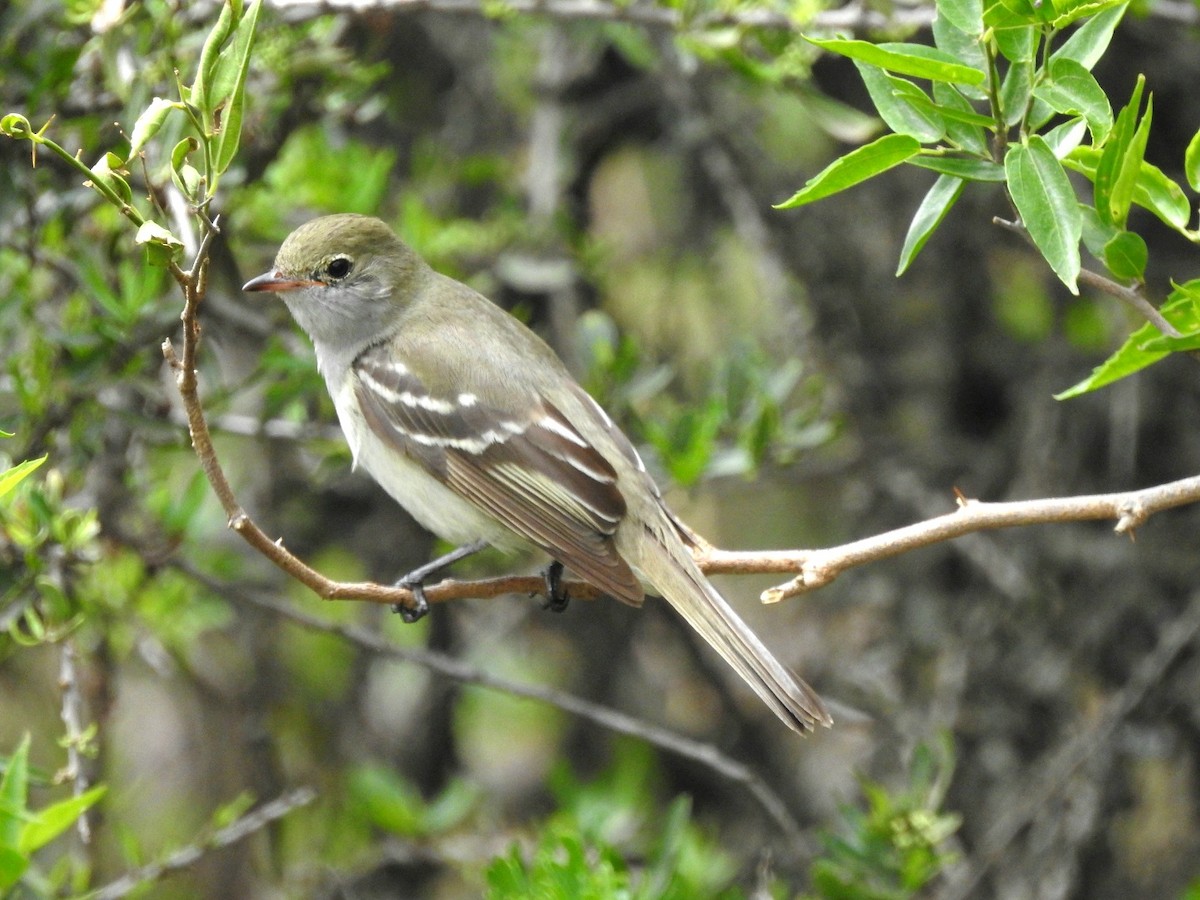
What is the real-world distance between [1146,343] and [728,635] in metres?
1.65

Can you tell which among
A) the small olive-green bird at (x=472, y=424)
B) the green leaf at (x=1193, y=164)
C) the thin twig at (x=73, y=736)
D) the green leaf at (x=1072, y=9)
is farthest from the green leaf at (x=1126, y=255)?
the thin twig at (x=73, y=736)

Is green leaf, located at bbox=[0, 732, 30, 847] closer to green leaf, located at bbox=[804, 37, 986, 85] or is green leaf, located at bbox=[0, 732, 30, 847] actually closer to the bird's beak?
green leaf, located at bbox=[804, 37, 986, 85]

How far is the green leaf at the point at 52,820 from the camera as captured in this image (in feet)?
6.66

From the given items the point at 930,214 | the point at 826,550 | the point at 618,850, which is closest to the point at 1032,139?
the point at 930,214

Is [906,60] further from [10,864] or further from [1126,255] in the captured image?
[10,864]

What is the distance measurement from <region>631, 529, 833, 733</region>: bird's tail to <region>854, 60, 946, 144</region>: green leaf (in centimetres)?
153

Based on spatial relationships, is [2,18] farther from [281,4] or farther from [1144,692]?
[1144,692]

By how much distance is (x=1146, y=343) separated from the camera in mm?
2297

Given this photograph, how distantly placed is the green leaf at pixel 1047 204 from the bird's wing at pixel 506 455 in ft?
6.33

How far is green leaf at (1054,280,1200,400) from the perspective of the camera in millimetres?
2271

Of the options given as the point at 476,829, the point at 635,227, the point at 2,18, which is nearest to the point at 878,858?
the point at 476,829

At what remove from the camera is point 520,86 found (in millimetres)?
6246

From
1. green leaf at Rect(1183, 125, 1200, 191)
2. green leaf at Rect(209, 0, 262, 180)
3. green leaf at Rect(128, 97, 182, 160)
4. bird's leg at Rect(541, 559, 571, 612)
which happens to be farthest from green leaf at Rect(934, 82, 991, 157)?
bird's leg at Rect(541, 559, 571, 612)

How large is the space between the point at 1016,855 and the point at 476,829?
2.13 metres
